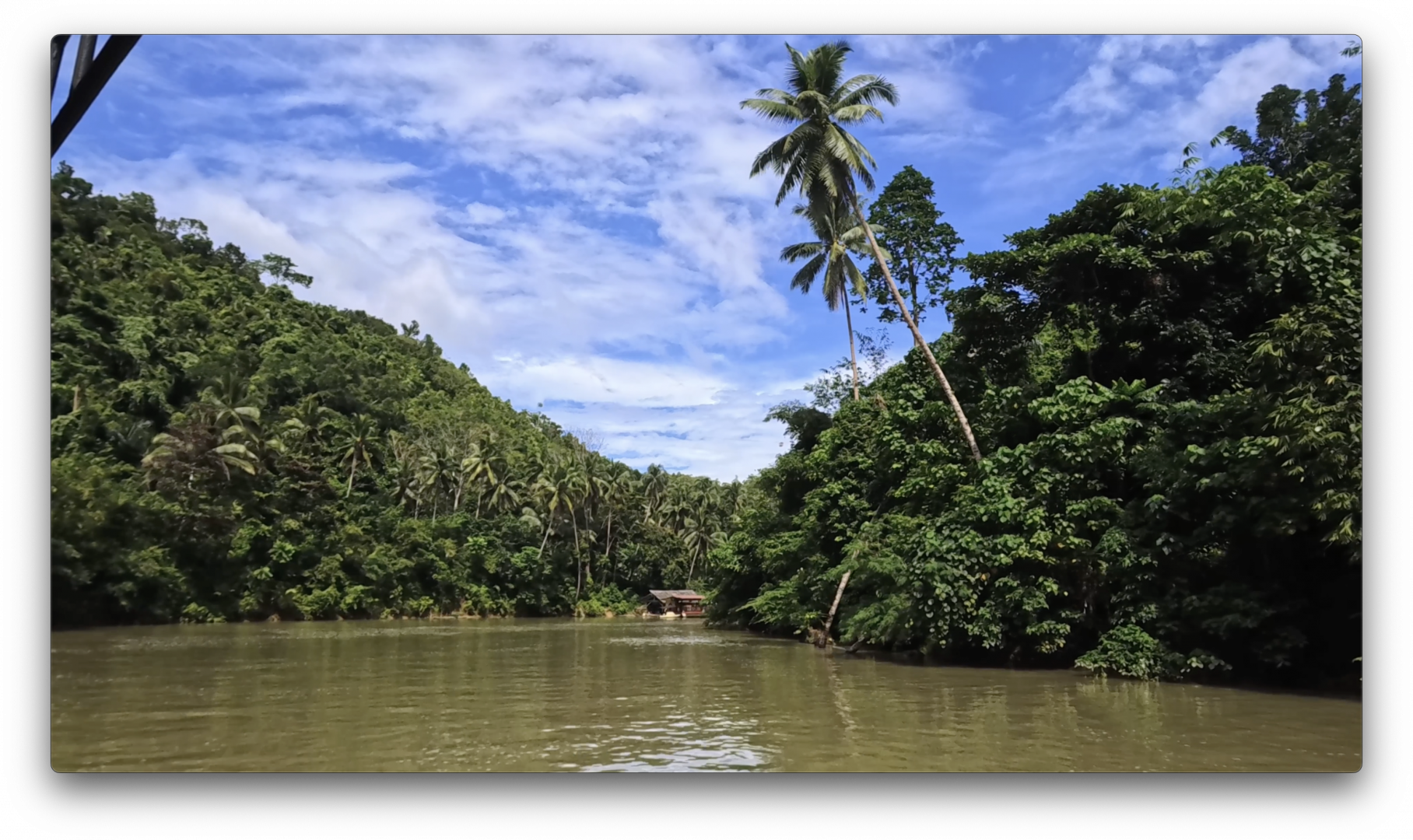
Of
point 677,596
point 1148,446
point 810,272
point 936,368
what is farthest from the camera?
point 677,596

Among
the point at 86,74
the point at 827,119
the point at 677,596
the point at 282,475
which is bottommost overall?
the point at 677,596

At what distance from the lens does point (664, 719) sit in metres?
9.49

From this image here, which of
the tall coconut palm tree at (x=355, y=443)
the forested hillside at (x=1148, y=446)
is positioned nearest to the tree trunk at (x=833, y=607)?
the forested hillside at (x=1148, y=446)

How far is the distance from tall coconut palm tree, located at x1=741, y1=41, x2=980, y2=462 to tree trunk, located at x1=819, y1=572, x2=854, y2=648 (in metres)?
4.80

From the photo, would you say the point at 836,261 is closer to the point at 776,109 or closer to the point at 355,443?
the point at 776,109

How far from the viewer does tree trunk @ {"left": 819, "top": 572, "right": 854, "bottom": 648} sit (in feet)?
63.9

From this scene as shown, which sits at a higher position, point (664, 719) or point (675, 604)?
point (664, 719)

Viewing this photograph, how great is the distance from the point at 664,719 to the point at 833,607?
36.5ft

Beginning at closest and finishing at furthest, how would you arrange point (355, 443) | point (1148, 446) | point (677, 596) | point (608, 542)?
point (1148, 446) → point (355, 443) → point (677, 596) → point (608, 542)

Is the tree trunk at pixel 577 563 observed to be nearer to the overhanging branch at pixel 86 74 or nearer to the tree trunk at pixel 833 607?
the tree trunk at pixel 833 607

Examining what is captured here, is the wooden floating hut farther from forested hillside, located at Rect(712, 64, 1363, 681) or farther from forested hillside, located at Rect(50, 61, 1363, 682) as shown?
forested hillside, located at Rect(712, 64, 1363, 681)

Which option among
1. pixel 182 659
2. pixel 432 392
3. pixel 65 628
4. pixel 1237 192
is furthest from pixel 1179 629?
pixel 432 392

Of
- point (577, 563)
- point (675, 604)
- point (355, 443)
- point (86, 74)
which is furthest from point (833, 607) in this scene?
point (577, 563)
